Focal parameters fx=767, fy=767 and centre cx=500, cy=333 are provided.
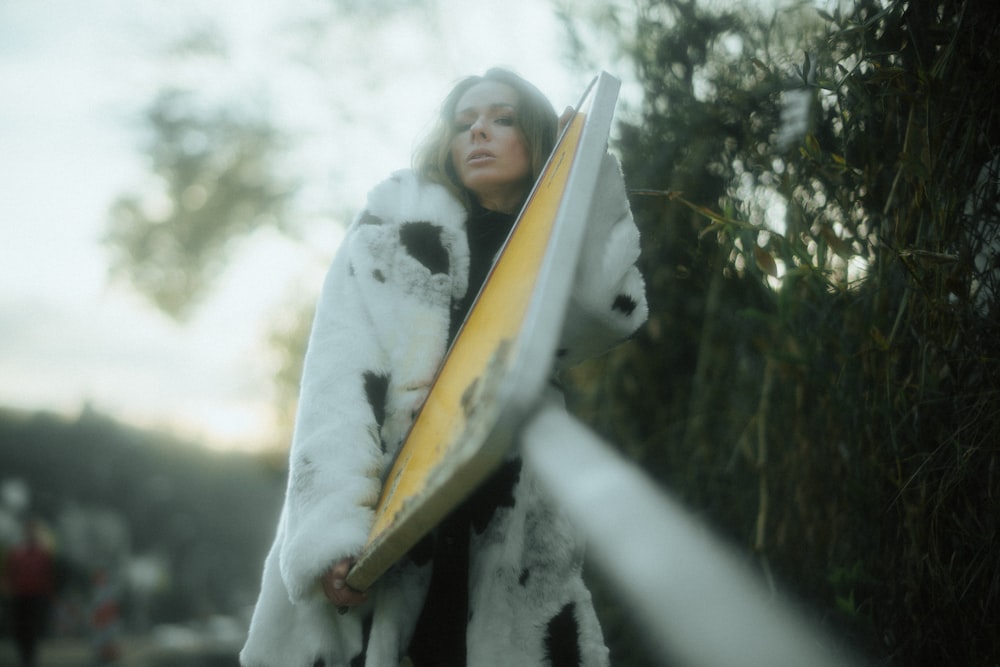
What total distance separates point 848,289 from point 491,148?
82cm

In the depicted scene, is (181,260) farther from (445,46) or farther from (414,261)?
(414,261)

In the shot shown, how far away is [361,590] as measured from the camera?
1.25 m

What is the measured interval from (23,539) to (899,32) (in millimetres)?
8529

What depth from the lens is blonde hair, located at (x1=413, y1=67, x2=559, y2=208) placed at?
5.73ft

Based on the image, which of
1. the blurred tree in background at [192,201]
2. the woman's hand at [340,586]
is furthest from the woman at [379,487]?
the blurred tree in background at [192,201]

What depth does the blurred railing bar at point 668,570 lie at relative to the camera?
1.16 meters

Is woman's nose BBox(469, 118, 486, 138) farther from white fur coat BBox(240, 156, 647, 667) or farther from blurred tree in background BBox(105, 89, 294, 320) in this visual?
blurred tree in background BBox(105, 89, 294, 320)

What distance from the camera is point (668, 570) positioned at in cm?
198

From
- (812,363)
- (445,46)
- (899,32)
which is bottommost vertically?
(812,363)

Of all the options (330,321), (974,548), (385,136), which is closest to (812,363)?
(974,548)

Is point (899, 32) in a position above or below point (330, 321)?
above

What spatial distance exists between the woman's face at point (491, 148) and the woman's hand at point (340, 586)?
87 centimetres

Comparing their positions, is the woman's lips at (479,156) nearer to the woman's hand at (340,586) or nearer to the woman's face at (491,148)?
the woman's face at (491,148)

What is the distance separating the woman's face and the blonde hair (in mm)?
15
